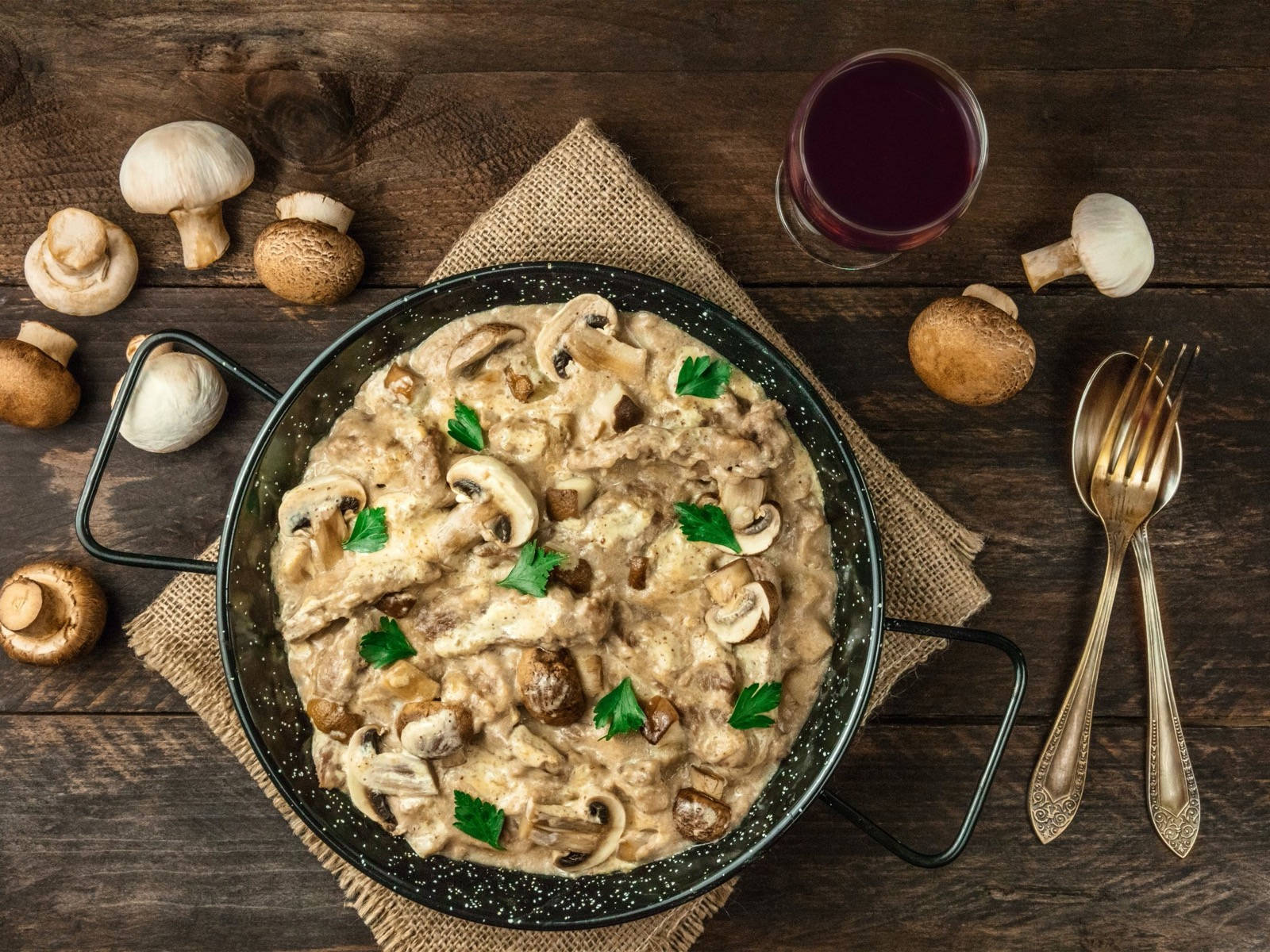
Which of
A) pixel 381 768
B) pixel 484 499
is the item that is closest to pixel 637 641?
pixel 484 499

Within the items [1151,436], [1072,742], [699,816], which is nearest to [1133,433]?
[1151,436]

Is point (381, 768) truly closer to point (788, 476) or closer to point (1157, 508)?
point (788, 476)

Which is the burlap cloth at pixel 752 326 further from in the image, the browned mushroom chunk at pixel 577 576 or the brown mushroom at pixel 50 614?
the browned mushroom chunk at pixel 577 576

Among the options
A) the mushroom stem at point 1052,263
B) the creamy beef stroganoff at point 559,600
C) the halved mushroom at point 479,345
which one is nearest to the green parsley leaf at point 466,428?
the creamy beef stroganoff at point 559,600

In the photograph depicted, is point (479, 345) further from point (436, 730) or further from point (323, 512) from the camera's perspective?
point (436, 730)

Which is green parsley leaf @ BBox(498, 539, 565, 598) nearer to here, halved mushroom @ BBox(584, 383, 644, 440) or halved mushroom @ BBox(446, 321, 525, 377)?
halved mushroom @ BBox(584, 383, 644, 440)

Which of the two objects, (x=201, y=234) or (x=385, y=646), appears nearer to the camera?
(x=385, y=646)
